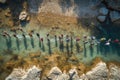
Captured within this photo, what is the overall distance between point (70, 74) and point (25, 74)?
308cm

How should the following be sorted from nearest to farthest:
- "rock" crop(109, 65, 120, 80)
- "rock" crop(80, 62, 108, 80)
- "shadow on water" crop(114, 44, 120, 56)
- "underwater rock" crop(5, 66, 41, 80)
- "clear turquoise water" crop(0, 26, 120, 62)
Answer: "underwater rock" crop(5, 66, 41, 80)
"rock" crop(80, 62, 108, 80)
"rock" crop(109, 65, 120, 80)
"clear turquoise water" crop(0, 26, 120, 62)
"shadow on water" crop(114, 44, 120, 56)

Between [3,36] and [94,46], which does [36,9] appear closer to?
[3,36]

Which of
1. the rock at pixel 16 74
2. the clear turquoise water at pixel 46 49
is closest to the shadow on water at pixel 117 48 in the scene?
the clear turquoise water at pixel 46 49

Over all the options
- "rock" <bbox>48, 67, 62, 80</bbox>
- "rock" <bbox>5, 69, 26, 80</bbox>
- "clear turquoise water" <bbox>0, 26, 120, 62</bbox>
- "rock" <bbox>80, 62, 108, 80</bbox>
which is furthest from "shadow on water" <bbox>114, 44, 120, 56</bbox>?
"rock" <bbox>5, 69, 26, 80</bbox>

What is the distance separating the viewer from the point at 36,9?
24.2m

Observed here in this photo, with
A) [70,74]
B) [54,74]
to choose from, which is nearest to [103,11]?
[70,74]

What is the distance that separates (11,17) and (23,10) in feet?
3.23

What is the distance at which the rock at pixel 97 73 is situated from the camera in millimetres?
23406

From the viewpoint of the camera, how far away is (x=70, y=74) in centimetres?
2320

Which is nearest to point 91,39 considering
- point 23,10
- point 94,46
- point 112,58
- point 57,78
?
point 94,46

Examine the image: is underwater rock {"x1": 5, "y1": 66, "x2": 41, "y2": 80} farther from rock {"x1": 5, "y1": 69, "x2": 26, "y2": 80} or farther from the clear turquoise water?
the clear turquoise water

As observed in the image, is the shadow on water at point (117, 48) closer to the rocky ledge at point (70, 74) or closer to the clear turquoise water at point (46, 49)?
the clear turquoise water at point (46, 49)

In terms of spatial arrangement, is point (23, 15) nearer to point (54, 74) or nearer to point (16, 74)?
point (16, 74)

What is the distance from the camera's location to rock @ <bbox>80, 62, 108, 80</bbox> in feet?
76.8
